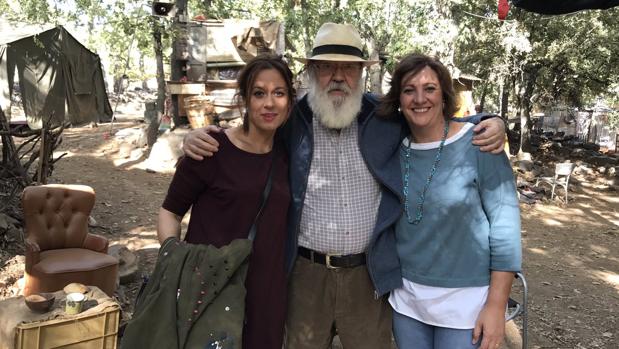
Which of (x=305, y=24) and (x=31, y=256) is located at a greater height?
(x=305, y=24)

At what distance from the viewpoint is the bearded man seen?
7.65ft

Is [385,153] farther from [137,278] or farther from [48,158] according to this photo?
[48,158]

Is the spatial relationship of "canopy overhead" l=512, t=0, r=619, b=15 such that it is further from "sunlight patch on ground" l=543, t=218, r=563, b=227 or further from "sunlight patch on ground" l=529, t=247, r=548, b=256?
"sunlight patch on ground" l=543, t=218, r=563, b=227

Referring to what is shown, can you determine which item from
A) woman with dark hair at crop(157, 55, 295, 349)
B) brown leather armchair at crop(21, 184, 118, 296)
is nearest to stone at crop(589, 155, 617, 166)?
brown leather armchair at crop(21, 184, 118, 296)

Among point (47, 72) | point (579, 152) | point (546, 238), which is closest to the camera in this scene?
point (546, 238)

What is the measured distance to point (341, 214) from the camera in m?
2.35

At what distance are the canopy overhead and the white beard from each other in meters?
1.35

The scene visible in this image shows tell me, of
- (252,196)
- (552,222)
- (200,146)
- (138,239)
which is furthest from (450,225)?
(552,222)

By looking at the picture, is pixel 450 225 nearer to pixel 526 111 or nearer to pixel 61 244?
pixel 61 244

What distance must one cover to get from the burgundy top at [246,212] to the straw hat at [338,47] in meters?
0.63

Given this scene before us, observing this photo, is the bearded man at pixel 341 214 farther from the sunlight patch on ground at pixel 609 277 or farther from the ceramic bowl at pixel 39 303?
the sunlight patch on ground at pixel 609 277

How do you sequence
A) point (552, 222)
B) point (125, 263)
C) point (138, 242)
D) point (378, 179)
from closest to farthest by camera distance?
point (378, 179) < point (125, 263) < point (138, 242) < point (552, 222)

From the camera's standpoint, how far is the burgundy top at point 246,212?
6.98 feet

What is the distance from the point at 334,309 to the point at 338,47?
1279 millimetres
